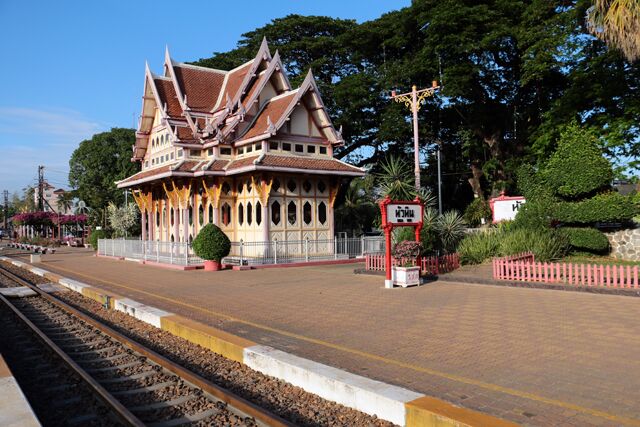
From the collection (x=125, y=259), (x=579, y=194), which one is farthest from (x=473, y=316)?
(x=125, y=259)

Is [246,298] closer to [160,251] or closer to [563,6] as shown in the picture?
[160,251]

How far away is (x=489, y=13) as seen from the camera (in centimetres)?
2856

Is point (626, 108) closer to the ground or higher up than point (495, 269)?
higher up

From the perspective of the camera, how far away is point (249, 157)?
23344 millimetres

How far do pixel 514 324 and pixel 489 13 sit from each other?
2490cm

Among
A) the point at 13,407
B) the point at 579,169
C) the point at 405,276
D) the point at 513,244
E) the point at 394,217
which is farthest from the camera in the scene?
the point at 579,169

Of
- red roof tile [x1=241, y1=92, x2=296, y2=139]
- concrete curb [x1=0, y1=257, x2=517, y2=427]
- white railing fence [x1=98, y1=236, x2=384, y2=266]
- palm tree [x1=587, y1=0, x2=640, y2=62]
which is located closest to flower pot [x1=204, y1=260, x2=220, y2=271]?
white railing fence [x1=98, y1=236, x2=384, y2=266]

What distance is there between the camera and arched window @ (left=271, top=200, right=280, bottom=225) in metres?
22.7

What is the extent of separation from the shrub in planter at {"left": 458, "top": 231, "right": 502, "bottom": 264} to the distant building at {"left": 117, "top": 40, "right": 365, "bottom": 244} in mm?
7066

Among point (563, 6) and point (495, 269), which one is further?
point (563, 6)

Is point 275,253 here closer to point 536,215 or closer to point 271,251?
point 271,251

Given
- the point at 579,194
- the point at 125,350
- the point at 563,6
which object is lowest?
the point at 125,350

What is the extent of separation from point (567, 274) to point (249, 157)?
576 inches

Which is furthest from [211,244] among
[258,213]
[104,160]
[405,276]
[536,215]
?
[104,160]
